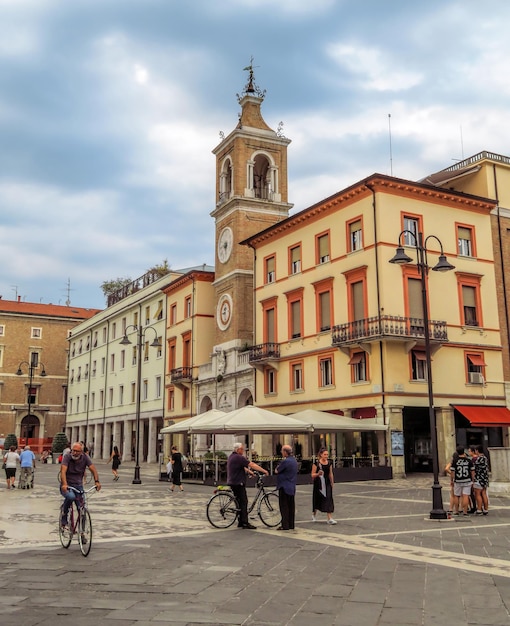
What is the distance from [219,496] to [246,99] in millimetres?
37548

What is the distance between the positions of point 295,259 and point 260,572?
29.8 metres

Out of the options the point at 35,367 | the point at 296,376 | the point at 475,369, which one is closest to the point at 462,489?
the point at 475,369

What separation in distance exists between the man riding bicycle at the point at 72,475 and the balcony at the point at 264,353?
2663 centimetres

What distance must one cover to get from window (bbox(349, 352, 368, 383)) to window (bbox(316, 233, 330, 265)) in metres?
5.92

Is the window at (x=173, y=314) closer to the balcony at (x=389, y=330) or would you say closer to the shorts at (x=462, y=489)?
the balcony at (x=389, y=330)

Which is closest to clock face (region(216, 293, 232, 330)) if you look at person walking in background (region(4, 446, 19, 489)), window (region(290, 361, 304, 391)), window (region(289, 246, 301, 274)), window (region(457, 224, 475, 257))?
window (region(289, 246, 301, 274))

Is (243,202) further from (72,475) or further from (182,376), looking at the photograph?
(72,475)

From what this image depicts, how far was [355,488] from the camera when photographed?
2430 cm

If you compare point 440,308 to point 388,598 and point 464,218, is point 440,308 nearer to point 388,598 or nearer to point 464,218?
point 464,218

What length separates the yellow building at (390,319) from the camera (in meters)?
30.5

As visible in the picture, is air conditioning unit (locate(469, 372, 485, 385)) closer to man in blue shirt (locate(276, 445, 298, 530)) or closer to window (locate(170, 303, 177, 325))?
man in blue shirt (locate(276, 445, 298, 530))

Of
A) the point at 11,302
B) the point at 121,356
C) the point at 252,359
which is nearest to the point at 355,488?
the point at 252,359

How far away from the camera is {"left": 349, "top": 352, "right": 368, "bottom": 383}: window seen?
31469 mm

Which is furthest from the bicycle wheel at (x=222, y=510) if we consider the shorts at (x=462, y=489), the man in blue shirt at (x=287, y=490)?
the shorts at (x=462, y=489)
